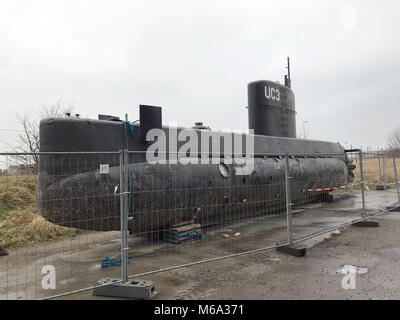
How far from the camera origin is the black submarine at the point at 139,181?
228 inches

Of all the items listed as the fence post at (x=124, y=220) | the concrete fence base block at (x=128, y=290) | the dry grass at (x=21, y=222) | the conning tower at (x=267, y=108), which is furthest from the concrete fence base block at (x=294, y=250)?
the conning tower at (x=267, y=108)

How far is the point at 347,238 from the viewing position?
23.8ft

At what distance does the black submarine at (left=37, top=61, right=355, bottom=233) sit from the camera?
19.0ft

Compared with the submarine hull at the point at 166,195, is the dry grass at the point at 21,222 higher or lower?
lower

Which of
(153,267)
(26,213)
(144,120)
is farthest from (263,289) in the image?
(26,213)

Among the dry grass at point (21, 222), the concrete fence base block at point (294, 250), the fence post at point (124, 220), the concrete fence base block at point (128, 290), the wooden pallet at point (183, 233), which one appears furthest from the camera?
the dry grass at point (21, 222)

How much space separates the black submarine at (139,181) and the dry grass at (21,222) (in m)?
1.68

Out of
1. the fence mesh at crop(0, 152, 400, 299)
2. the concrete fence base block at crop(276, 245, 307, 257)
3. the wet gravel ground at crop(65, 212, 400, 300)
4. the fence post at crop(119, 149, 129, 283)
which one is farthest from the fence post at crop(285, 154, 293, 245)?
the fence post at crop(119, 149, 129, 283)

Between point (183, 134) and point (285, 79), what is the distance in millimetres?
6825

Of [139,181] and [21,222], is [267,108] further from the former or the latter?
[21,222]

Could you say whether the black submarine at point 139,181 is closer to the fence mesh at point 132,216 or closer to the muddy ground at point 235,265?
the fence mesh at point 132,216

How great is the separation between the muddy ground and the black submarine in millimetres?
782

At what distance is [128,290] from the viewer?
4.23 metres
